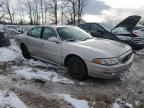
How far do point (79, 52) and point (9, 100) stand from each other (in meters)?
2.10

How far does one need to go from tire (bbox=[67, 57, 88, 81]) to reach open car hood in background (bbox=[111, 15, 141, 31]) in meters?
5.09

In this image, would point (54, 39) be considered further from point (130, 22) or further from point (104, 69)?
point (130, 22)

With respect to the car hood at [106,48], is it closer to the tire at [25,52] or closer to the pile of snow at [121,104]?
the pile of snow at [121,104]

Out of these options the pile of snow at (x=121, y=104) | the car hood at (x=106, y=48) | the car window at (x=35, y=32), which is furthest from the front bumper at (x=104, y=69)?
the car window at (x=35, y=32)

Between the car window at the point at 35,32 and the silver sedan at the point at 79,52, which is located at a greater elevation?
the car window at the point at 35,32

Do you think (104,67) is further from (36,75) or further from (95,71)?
(36,75)

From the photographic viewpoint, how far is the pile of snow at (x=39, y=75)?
5379 mm

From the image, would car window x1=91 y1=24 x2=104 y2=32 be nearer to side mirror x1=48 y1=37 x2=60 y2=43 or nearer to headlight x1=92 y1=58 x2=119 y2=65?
side mirror x1=48 y1=37 x2=60 y2=43

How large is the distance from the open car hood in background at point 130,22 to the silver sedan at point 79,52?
4289 millimetres

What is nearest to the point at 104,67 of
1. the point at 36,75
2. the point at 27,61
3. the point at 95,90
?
the point at 95,90

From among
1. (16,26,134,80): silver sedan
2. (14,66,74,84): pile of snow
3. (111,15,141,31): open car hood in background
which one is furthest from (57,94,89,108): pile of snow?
(111,15,141,31): open car hood in background

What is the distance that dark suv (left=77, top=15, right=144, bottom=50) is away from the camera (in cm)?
874

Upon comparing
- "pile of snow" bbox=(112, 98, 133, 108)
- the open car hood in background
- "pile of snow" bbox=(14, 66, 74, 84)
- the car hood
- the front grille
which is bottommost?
"pile of snow" bbox=(112, 98, 133, 108)

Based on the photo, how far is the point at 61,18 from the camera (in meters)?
41.6
